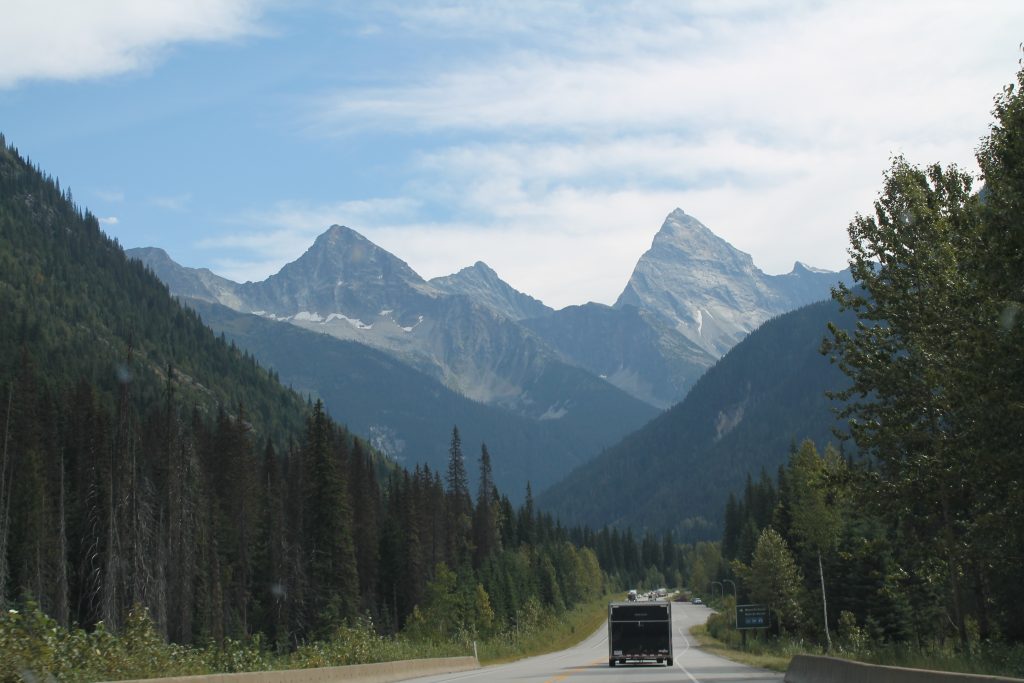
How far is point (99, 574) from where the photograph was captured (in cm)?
7662

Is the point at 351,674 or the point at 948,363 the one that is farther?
the point at 948,363

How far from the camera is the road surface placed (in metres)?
33.9

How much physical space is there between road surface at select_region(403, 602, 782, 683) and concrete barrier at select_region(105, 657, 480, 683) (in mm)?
978

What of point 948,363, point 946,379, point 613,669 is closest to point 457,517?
point 613,669

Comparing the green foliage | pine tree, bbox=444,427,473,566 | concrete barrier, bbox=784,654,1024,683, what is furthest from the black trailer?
pine tree, bbox=444,427,473,566

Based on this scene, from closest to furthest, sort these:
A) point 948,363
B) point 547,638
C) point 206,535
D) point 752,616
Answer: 1. point 948,363
2. point 752,616
3. point 206,535
4. point 547,638

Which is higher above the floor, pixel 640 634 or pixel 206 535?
pixel 206 535

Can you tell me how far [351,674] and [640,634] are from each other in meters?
25.6

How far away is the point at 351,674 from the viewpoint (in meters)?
28.1

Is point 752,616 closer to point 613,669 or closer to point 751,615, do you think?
point 751,615

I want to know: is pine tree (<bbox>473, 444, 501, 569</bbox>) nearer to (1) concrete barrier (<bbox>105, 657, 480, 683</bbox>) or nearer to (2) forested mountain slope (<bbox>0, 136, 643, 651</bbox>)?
(2) forested mountain slope (<bbox>0, 136, 643, 651</bbox>)

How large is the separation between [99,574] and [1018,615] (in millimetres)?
58709

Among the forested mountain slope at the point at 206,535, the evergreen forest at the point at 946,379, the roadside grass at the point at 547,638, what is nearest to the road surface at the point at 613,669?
the roadside grass at the point at 547,638

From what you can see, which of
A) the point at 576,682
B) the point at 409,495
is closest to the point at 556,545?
the point at 409,495
